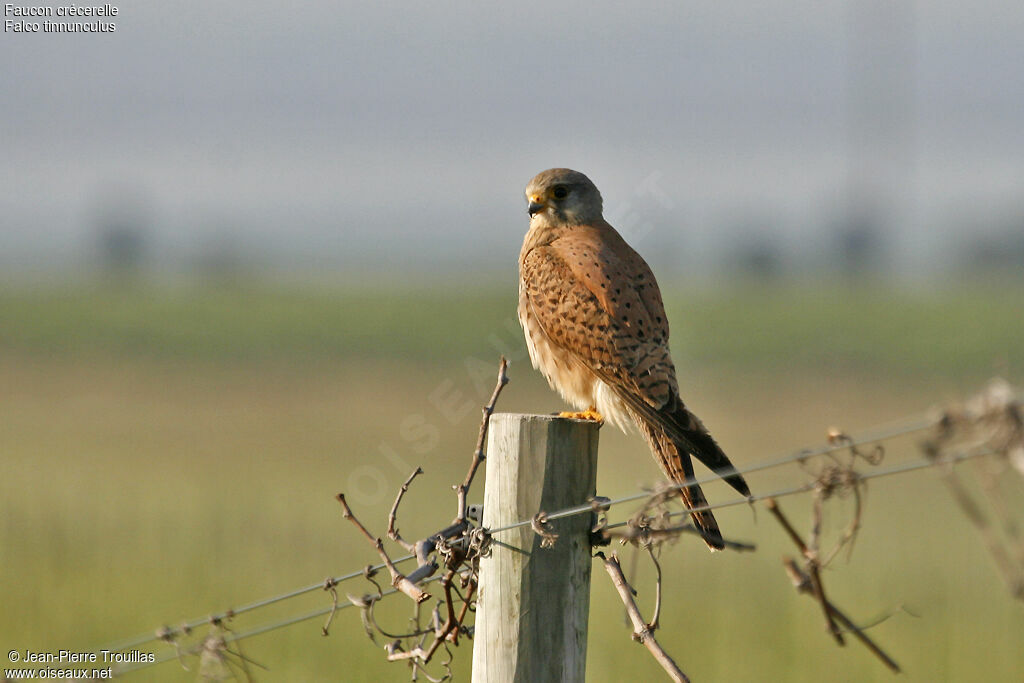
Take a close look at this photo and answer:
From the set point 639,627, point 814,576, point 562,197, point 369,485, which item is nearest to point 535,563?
point 639,627

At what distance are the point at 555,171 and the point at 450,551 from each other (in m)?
2.51

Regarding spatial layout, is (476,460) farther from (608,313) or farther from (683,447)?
(608,313)

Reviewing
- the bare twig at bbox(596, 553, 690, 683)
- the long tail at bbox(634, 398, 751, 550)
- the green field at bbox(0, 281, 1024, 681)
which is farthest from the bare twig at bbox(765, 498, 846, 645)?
the long tail at bbox(634, 398, 751, 550)

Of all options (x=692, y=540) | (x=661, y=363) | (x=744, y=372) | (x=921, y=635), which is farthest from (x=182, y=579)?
(x=744, y=372)

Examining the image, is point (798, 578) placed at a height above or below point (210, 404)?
below

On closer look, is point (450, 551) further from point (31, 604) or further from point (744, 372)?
point (744, 372)

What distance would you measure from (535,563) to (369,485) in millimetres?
6840

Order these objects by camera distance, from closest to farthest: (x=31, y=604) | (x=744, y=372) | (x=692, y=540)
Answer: (x=31, y=604), (x=692, y=540), (x=744, y=372)

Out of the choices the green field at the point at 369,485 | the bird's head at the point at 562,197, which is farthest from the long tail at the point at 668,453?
the bird's head at the point at 562,197

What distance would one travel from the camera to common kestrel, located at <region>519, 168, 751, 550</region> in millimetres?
3664

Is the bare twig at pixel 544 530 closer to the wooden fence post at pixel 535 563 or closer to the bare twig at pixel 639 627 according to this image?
the wooden fence post at pixel 535 563

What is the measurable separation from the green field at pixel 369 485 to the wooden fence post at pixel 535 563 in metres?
0.22

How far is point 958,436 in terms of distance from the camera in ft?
4.77

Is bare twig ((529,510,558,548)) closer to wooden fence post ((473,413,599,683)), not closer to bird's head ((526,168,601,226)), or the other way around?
wooden fence post ((473,413,599,683))
